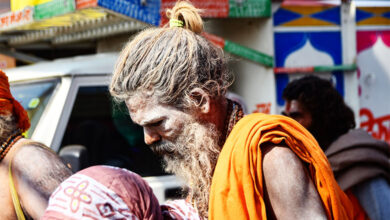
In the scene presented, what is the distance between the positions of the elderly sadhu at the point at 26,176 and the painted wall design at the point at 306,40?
2525 mm

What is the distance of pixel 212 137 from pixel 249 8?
265 cm

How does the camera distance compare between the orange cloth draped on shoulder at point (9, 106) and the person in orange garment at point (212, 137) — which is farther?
the orange cloth draped on shoulder at point (9, 106)

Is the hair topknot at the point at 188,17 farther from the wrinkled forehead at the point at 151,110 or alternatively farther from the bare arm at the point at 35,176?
the bare arm at the point at 35,176

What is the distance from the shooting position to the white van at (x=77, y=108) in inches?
131

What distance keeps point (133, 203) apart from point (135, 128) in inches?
107

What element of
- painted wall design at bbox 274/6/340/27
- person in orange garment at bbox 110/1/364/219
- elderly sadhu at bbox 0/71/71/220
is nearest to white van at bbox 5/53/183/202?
elderly sadhu at bbox 0/71/71/220

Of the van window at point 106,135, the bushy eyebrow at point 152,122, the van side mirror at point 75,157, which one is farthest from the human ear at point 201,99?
the van window at point 106,135

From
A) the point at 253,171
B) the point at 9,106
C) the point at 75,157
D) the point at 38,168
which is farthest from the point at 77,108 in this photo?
the point at 253,171

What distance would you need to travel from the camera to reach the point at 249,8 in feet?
13.7

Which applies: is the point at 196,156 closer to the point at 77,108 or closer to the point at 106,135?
the point at 106,135

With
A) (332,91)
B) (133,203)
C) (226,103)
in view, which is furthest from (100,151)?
(133,203)

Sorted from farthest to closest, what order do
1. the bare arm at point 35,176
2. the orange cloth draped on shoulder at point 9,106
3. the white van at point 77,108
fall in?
the white van at point 77,108 < the orange cloth draped on shoulder at point 9,106 < the bare arm at point 35,176

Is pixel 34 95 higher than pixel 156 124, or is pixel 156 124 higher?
pixel 156 124

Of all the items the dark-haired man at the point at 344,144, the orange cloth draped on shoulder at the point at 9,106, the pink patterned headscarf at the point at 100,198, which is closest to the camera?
the pink patterned headscarf at the point at 100,198
